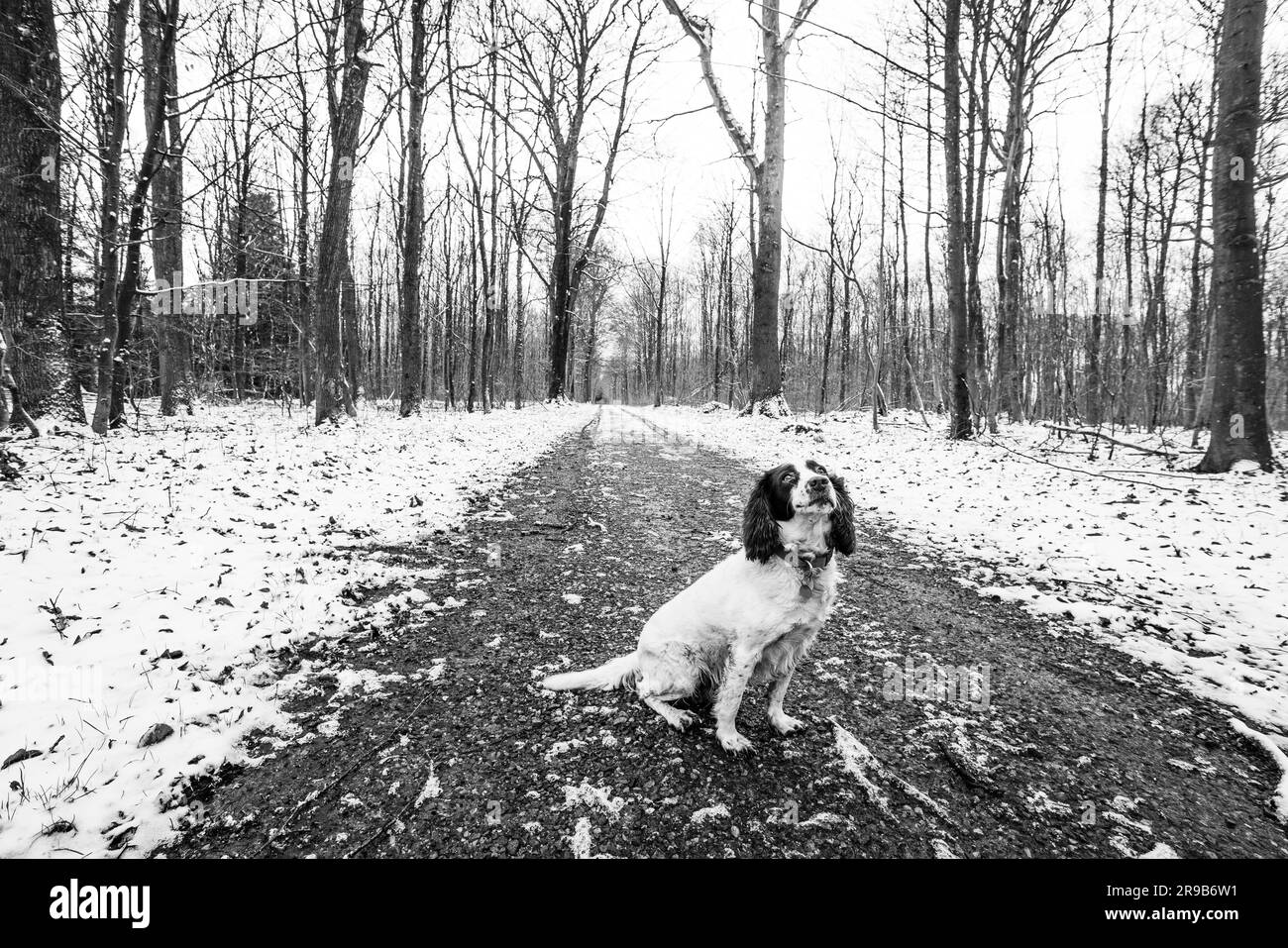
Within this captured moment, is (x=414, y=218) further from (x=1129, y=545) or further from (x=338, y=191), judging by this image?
(x=1129, y=545)

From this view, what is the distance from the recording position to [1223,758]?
8.18 ft

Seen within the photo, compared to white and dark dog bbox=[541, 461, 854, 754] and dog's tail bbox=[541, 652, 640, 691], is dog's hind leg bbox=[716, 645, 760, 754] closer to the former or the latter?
white and dark dog bbox=[541, 461, 854, 754]

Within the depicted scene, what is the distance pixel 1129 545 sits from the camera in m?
5.31

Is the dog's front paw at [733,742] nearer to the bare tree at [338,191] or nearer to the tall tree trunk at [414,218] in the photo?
the bare tree at [338,191]

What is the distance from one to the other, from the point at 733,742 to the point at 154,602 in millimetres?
3961

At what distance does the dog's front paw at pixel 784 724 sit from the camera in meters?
2.70

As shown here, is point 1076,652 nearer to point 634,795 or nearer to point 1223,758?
point 1223,758

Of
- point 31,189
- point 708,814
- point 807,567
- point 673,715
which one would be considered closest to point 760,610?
point 807,567

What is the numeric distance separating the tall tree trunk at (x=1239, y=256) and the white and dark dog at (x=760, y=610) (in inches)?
351
